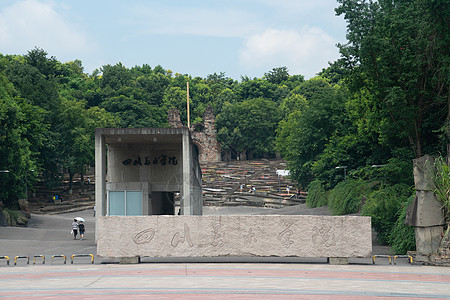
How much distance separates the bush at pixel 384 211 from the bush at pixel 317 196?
1885 cm

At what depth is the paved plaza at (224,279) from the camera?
14759 millimetres

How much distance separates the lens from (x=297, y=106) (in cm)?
11219

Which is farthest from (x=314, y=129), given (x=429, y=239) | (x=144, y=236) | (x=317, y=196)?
(x=144, y=236)

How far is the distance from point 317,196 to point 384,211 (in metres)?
21.4

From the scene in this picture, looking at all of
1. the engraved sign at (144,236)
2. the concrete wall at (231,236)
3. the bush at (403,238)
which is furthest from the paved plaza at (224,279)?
the bush at (403,238)

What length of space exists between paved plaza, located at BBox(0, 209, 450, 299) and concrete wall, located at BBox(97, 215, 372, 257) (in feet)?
1.76

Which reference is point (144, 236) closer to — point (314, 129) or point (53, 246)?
point (53, 246)

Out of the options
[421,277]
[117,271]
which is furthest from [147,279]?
[421,277]

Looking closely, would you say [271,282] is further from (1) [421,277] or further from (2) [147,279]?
(1) [421,277]

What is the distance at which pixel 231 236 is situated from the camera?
2183 cm

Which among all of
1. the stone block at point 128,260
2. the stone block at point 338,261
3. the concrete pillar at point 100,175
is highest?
the concrete pillar at point 100,175

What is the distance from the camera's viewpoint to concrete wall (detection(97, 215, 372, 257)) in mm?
21641

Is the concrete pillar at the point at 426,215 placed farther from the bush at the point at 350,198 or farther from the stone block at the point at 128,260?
the bush at the point at 350,198

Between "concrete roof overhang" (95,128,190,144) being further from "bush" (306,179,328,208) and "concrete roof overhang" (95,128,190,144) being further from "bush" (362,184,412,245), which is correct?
"bush" (306,179,328,208)
